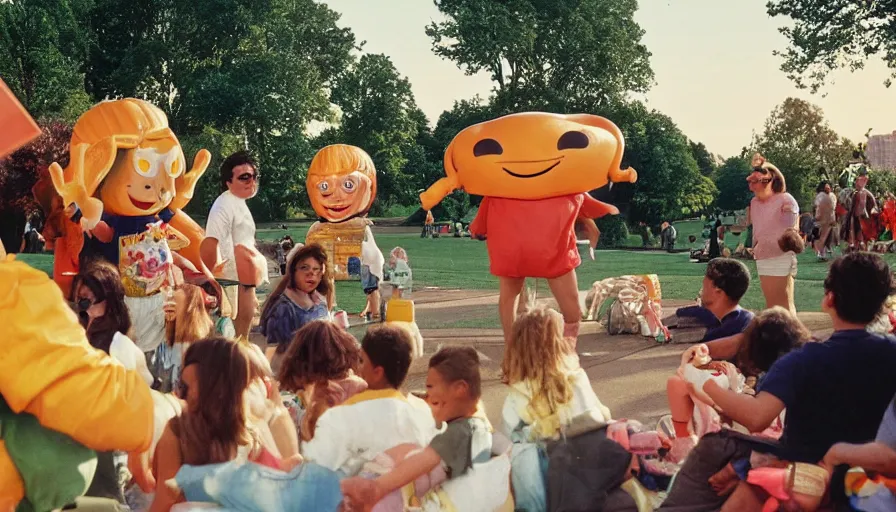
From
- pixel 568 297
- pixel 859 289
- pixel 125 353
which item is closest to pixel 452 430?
pixel 859 289

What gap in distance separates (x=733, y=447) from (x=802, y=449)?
301 millimetres

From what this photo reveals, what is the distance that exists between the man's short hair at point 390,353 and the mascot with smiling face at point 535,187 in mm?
2978

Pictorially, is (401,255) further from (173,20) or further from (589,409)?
(173,20)

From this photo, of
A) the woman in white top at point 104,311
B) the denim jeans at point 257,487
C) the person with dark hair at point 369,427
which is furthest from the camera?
the woman in white top at point 104,311

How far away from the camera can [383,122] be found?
32562mm

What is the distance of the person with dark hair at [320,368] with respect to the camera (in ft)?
13.5

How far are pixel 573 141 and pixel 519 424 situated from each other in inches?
126

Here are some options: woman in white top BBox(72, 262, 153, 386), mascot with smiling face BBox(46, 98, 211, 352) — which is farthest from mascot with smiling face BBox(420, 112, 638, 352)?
woman in white top BBox(72, 262, 153, 386)

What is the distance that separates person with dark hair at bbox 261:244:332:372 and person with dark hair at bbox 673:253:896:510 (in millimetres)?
3038

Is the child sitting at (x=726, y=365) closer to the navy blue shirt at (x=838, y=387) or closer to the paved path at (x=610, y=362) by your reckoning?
the navy blue shirt at (x=838, y=387)

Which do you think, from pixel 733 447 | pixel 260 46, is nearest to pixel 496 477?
pixel 733 447

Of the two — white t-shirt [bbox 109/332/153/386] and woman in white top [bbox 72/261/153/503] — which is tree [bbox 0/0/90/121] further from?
white t-shirt [bbox 109/332/153/386]

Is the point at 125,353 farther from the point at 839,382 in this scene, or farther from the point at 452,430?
the point at 839,382

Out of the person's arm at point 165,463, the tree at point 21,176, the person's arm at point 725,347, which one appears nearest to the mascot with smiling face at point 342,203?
the person's arm at point 725,347
